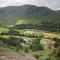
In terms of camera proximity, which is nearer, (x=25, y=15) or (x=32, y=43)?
(x=32, y=43)

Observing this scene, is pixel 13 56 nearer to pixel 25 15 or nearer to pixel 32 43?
pixel 32 43

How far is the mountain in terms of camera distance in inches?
254

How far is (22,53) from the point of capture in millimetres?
5953

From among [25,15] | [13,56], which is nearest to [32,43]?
[13,56]

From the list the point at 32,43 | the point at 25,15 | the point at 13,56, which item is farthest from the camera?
the point at 25,15

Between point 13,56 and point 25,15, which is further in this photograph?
point 25,15

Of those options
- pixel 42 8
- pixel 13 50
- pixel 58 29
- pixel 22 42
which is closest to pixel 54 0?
pixel 42 8

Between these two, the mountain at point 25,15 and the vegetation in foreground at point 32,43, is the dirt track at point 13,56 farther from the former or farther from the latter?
the mountain at point 25,15

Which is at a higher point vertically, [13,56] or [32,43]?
[32,43]

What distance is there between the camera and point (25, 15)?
261 inches

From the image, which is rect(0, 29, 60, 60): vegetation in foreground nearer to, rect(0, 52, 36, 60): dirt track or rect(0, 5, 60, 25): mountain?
rect(0, 52, 36, 60): dirt track

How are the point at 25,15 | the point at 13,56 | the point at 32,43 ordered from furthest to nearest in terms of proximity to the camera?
the point at 25,15
the point at 32,43
the point at 13,56

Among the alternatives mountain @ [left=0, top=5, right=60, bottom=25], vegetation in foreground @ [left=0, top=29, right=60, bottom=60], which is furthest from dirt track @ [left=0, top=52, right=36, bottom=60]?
mountain @ [left=0, top=5, right=60, bottom=25]

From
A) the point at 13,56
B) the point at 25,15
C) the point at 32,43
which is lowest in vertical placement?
the point at 13,56
